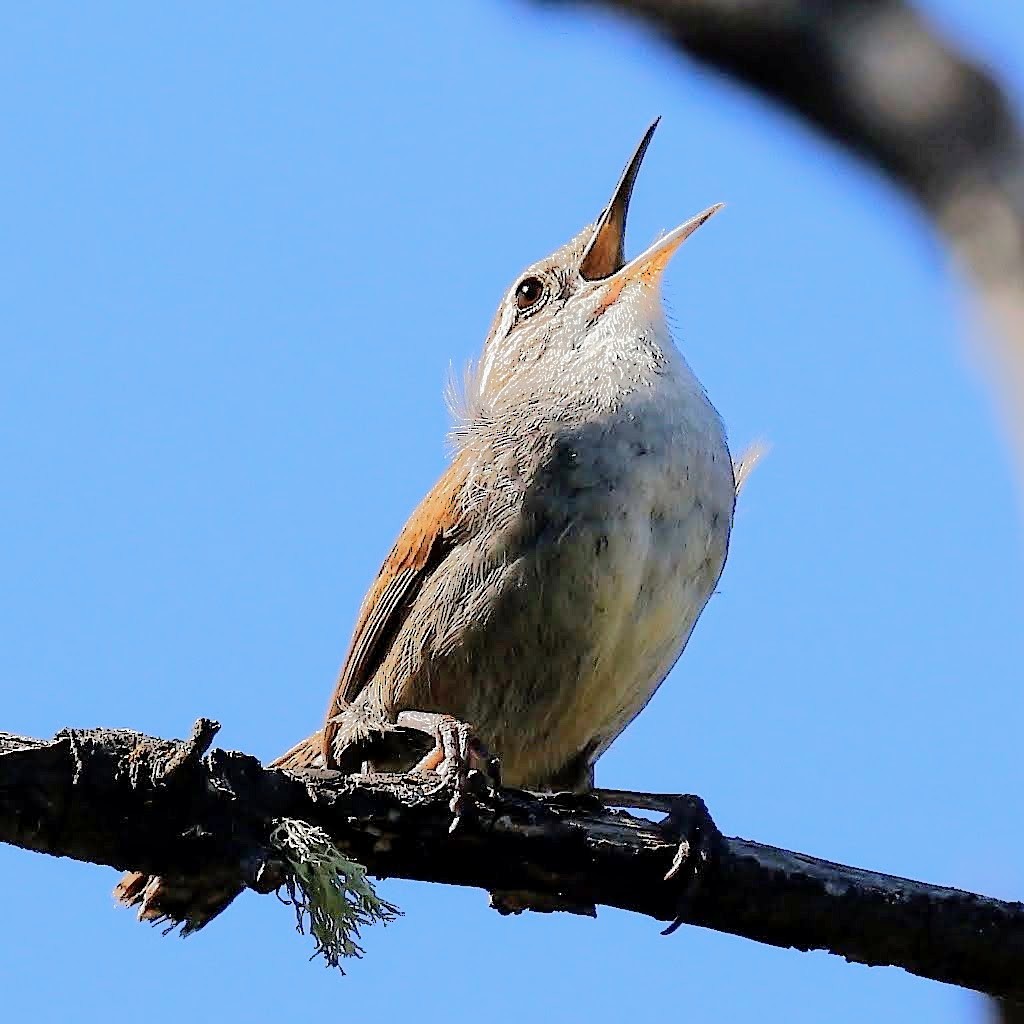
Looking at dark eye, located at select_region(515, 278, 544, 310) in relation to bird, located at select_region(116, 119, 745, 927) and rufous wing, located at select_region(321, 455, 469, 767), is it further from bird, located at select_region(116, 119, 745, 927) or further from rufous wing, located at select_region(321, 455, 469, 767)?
rufous wing, located at select_region(321, 455, 469, 767)

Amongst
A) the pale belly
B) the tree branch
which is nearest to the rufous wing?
the pale belly

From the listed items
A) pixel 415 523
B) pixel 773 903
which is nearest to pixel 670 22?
pixel 773 903

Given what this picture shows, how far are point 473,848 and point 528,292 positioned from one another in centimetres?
294

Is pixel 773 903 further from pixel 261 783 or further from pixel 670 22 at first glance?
pixel 670 22

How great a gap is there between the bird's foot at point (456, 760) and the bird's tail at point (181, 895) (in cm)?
41

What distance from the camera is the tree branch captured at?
3.66 meters

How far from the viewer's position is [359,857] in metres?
4.02

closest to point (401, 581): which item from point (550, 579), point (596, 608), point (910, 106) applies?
point (550, 579)

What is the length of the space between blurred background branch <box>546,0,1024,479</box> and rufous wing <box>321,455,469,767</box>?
305cm

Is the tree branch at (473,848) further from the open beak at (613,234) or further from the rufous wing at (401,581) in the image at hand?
the open beak at (613,234)

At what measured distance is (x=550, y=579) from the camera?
4.98 metres

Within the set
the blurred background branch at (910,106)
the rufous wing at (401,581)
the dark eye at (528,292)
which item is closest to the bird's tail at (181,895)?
the rufous wing at (401,581)

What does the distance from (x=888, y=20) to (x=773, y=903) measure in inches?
102

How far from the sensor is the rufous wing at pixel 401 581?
17.4 ft
